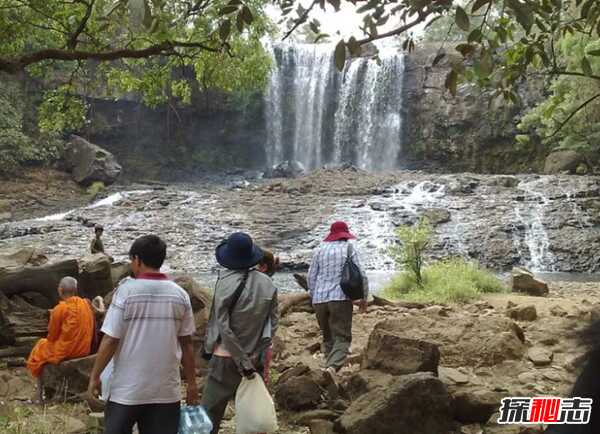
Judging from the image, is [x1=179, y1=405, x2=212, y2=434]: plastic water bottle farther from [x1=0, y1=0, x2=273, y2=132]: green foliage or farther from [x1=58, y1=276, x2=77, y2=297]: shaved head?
[x1=0, y1=0, x2=273, y2=132]: green foliage

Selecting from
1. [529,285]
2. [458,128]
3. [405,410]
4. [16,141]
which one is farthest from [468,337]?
[458,128]

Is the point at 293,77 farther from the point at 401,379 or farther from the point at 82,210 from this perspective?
the point at 401,379

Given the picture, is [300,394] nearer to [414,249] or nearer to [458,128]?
[414,249]

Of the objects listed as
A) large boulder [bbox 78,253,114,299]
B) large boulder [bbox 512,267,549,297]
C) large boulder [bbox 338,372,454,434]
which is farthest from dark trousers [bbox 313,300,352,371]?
large boulder [bbox 512,267,549,297]

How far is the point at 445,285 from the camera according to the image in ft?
34.0

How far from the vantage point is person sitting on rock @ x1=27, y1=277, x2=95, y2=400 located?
5.17 meters

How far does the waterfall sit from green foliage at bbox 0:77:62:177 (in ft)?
36.6

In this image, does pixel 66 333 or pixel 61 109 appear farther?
pixel 61 109

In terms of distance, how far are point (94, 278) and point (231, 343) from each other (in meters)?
4.49

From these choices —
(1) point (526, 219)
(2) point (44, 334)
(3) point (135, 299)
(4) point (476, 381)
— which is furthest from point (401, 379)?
(1) point (526, 219)

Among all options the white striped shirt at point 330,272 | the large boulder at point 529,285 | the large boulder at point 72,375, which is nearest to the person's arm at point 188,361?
the large boulder at point 72,375

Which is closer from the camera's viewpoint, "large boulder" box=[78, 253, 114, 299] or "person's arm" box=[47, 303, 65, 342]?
"person's arm" box=[47, 303, 65, 342]

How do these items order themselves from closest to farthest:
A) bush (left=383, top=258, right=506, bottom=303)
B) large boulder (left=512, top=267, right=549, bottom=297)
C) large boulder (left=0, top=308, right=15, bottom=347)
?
1. large boulder (left=0, top=308, right=15, bottom=347)
2. bush (left=383, top=258, right=506, bottom=303)
3. large boulder (left=512, top=267, right=549, bottom=297)

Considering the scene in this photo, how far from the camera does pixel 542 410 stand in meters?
2.03
